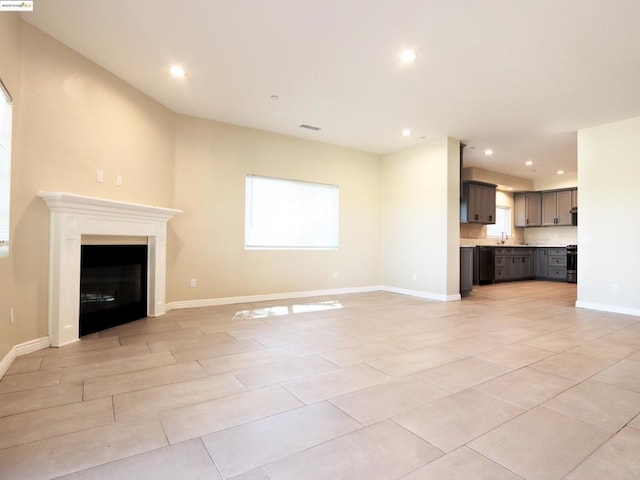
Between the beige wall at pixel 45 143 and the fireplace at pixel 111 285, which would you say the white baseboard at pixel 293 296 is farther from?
Result: the beige wall at pixel 45 143

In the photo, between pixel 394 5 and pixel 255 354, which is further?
pixel 255 354

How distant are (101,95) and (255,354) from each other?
319 centimetres

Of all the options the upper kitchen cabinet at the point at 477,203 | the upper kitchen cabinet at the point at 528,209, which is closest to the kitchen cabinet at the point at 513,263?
the upper kitchen cabinet at the point at 528,209

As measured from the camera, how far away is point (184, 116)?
4969 millimetres

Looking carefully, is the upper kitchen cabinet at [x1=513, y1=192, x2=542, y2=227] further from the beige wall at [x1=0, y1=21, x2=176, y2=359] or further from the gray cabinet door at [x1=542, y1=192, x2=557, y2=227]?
the beige wall at [x1=0, y1=21, x2=176, y2=359]

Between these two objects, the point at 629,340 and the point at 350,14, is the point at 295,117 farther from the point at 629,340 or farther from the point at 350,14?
the point at 629,340

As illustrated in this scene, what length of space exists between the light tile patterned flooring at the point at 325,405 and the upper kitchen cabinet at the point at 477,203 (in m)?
4.30

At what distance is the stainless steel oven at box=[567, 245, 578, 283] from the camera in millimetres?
8148

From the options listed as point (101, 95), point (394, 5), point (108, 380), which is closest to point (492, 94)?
point (394, 5)

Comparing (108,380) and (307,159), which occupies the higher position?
(307,159)

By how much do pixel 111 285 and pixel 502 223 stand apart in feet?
31.9

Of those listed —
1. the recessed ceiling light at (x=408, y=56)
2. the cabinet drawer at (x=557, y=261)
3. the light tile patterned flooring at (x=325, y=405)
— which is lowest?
the light tile patterned flooring at (x=325, y=405)

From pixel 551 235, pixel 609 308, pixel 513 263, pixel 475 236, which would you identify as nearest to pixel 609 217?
pixel 609 308

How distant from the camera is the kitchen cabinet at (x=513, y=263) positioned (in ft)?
28.5
